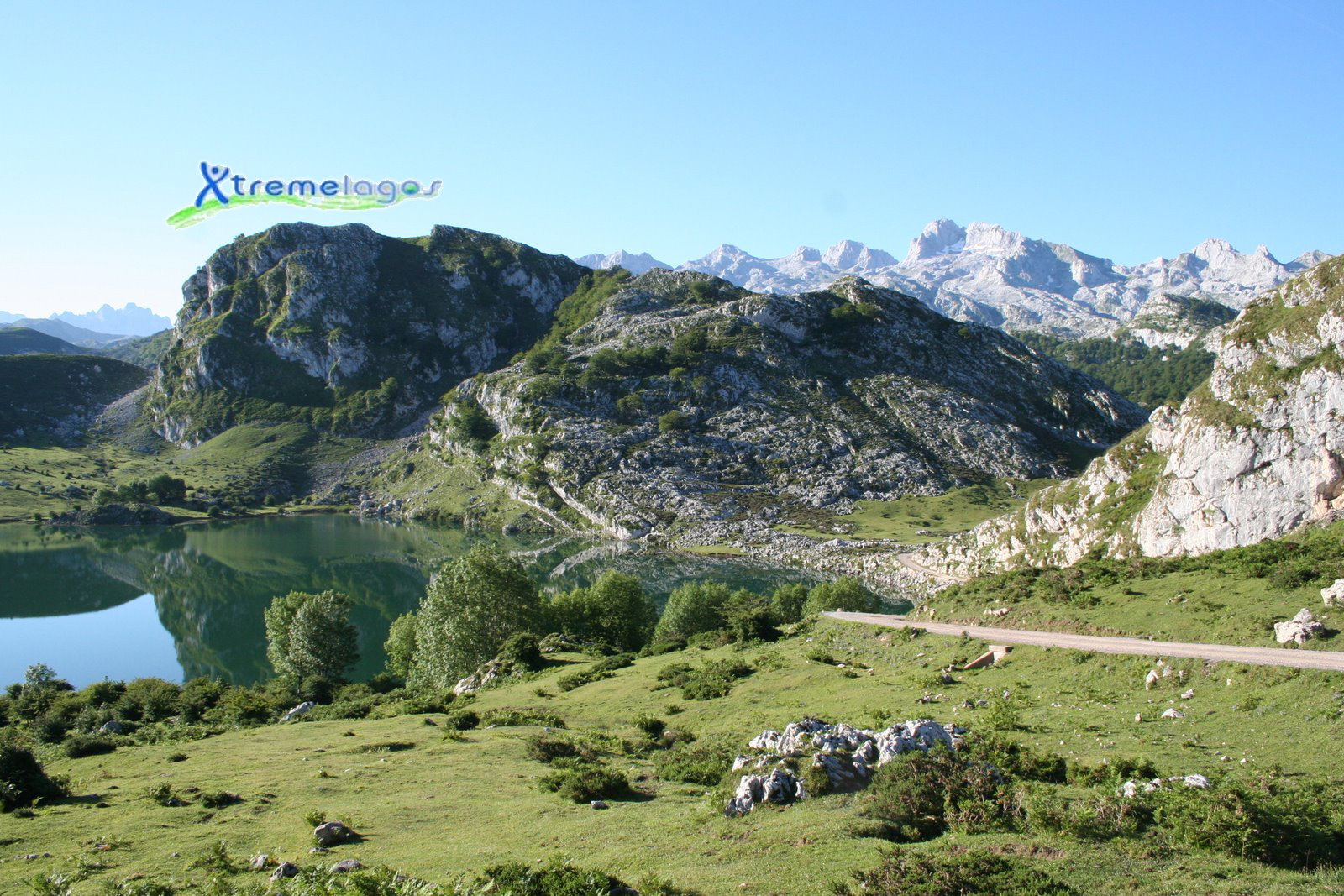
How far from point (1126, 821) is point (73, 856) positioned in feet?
81.1

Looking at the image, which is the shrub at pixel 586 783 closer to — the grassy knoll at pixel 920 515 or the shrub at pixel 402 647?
the shrub at pixel 402 647

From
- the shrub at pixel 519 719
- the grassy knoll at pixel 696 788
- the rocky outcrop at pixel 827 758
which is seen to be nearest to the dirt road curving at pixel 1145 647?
the grassy knoll at pixel 696 788

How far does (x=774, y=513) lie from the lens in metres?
180

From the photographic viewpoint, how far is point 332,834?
64.4ft

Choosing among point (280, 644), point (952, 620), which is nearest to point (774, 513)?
point (280, 644)

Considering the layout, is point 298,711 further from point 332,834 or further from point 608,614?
point 608,614

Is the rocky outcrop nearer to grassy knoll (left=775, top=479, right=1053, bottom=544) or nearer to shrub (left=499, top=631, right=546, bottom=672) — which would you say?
shrub (left=499, top=631, right=546, bottom=672)

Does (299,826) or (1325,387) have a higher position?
(1325,387)

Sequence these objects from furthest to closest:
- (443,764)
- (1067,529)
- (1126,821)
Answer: (1067,529) → (443,764) → (1126,821)

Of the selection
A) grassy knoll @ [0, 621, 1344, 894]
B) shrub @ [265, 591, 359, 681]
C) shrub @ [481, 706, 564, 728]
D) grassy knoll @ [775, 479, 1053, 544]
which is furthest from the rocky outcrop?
grassy knoll @ [775, 479, 1053, 544]

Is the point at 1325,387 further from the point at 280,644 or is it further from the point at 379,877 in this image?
the point at 280,644

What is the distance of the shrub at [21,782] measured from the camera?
23.1m

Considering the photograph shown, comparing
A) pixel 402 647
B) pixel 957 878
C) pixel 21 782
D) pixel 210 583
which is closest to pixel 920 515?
pixel 402 647

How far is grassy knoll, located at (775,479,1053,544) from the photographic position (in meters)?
161
